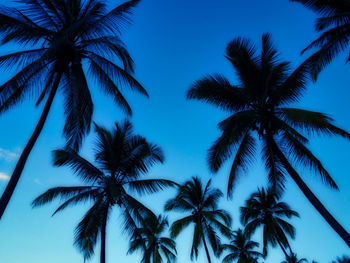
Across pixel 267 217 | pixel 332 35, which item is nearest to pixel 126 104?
pixel 332 35

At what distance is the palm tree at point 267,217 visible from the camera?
948 inches

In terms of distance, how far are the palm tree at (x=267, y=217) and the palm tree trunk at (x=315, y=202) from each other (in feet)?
48.0

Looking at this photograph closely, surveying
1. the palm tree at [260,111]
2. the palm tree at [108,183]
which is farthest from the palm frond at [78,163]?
the palm tree at [260,111]

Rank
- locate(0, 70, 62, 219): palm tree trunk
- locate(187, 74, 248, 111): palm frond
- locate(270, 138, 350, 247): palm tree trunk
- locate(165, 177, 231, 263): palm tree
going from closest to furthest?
locate(0, 70, 62, 219): palm tree trunk → locate(270, 138, 350, 247): palm tree trunk → locate(187, 74, 248, 111): palm frond → locate(165, 177, 231, 263): palm tree

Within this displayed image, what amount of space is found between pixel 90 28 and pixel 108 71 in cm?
180

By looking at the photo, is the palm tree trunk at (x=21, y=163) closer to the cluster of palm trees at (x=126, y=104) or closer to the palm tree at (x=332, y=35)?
the cluster of palm trees at (x=126, y=104)

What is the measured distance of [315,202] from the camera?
9.31 metres

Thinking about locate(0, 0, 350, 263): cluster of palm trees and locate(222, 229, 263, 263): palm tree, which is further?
locate(222, 229, 263, 263): palm tree

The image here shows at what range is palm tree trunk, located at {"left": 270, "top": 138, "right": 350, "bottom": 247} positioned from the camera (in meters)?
8.32

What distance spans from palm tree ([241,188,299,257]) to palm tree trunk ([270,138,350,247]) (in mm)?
14626

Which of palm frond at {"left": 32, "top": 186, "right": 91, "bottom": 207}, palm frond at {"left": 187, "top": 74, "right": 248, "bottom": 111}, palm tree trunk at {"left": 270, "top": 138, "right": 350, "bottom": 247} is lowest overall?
palm tree trunk at {"left": 270, "top": 138, "right": 350, "bottom": 247}

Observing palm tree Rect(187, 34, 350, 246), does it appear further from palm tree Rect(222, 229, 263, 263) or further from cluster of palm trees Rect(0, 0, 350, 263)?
palm tree Rect(222, 229, 263, 263)

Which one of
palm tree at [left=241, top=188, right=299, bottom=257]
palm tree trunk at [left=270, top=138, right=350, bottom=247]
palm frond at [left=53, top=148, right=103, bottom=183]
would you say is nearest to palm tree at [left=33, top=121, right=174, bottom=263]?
palm frond at [left=53, top=148, right=103, bottom=183]

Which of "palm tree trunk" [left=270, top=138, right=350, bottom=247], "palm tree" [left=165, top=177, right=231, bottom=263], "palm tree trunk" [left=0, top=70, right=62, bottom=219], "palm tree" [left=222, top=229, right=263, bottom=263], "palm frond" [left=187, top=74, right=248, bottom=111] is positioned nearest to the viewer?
"palm tree trunk" [left=0, top=70, right=62, bottom=219]
